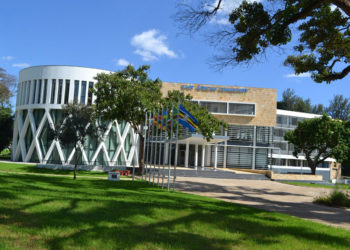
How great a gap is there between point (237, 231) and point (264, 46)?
8374 millimetres

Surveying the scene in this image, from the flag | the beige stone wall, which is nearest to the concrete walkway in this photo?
the flag

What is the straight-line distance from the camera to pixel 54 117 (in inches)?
1553

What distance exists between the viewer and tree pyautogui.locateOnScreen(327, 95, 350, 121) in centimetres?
8162

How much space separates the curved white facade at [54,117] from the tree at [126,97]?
36.7 feet

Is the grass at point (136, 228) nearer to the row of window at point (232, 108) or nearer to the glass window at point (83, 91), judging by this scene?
the glass window at point (83, 91)

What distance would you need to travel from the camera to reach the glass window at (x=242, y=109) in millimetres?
47125

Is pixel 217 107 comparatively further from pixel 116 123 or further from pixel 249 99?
pixel 116 123

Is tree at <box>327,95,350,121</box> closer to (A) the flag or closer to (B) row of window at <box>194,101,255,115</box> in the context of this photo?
(B) row of window at <box>194,101,255,115</box>

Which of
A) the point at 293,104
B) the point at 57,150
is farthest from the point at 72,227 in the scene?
the point at 293,104

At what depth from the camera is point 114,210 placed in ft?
23.1

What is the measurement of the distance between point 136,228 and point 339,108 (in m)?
88.0

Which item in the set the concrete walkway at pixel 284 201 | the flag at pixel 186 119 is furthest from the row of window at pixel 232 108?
the flag at pixel 186 119

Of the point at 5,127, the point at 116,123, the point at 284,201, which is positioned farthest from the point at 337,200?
the point at 5,127

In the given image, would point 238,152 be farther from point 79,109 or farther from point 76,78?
point 79,109
